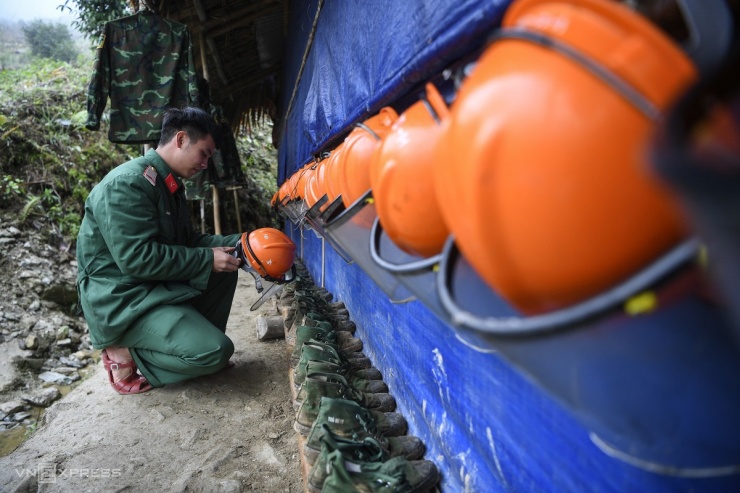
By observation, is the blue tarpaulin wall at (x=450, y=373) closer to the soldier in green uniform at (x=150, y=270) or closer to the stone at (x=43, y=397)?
the soldier in green uniform at (x=150, y=270)

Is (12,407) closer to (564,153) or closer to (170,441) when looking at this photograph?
(170,441)

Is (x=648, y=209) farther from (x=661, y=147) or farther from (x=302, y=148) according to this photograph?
(x=302, y=148)

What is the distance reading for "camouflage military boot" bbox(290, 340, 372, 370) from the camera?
7.57 feet

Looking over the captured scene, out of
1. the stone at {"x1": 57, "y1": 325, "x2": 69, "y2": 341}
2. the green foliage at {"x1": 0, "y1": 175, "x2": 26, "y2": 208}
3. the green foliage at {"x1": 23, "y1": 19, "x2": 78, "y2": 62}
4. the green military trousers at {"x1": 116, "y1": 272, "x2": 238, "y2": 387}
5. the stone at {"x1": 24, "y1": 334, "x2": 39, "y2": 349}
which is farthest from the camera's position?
the green foliage at {"x1": 23, "y1": 19, "x2": 78, "y2": 62}

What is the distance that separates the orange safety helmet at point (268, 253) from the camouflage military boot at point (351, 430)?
112 centimetres

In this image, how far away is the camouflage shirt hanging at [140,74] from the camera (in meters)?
4.03

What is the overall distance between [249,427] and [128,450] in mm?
622

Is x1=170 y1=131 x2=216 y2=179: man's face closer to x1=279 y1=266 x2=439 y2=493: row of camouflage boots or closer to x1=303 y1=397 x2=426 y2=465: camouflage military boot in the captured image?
x1=279 y1=266 x2=439 y2=493: row of camouflage boots

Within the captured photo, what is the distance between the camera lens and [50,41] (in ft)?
66.8

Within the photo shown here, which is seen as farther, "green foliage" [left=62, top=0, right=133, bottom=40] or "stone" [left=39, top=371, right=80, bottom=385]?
"green foliage" [left=62, top=0, right=133, bottom=40]

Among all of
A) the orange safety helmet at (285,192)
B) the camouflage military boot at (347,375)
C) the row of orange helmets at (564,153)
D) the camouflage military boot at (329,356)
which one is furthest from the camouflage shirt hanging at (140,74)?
the row of orange helmets at (564,153)

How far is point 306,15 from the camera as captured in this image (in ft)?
14.0

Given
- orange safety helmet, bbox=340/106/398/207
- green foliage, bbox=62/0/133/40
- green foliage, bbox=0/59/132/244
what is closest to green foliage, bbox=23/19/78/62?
green foliage, bbox=0/59/132/244

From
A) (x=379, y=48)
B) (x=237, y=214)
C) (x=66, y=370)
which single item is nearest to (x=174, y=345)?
(x=66, y=370)
